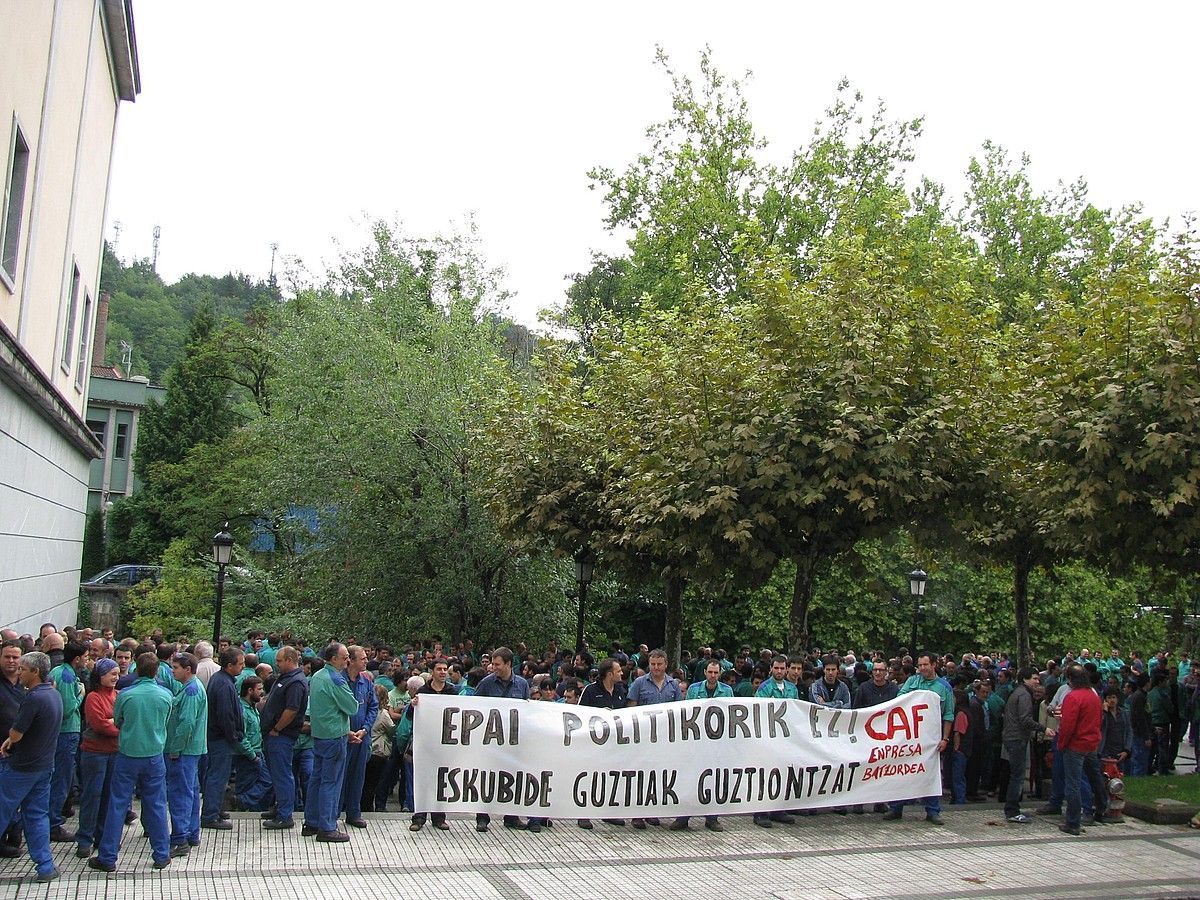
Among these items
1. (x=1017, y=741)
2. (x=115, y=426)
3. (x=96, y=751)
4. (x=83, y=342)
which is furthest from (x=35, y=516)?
(x=115, y=426)

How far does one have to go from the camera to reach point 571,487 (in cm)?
2027

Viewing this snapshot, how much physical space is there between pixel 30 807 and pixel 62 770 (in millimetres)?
1633

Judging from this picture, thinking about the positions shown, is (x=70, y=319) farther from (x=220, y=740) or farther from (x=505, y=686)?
(x=505, y=686)

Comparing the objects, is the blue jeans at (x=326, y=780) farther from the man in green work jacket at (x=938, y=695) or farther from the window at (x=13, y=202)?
the window at (x=13, y=202)

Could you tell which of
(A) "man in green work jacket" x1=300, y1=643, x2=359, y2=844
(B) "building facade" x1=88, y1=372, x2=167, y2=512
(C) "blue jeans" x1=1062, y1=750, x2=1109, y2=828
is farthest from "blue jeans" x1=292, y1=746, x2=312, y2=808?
(B) "building facade" x1=88, y1=372, x2=167, y2=512

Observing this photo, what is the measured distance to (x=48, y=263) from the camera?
1872cm

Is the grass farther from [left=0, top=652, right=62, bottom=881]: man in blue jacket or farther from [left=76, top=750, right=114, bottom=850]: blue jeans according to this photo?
[left=0, top=652, right=62, bottom=881]: man in blue jacket

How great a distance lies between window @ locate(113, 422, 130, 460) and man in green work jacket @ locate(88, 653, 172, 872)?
65.9 meters

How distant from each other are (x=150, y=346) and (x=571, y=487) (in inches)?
3879

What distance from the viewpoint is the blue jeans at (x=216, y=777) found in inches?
420

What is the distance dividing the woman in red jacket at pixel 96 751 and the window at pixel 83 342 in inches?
689

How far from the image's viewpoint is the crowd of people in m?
9.04

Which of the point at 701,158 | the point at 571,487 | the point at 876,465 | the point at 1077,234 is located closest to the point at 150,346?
the point at 701,158

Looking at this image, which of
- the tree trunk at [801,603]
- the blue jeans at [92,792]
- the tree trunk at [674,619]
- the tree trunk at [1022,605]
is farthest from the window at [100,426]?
the blue jeans at [92,792]
